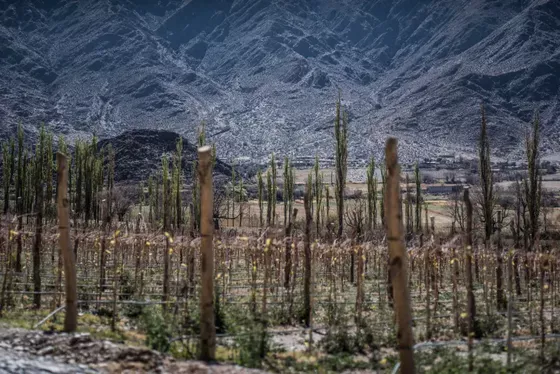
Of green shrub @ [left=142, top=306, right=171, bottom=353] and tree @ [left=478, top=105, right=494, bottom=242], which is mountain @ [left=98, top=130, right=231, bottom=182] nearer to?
tree @ [left=478, top=105, right=494, bottom=242]

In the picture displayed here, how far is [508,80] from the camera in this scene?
179 metres

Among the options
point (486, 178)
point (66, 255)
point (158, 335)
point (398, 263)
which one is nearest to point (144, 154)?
point (486, 178)

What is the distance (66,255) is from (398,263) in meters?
6.07

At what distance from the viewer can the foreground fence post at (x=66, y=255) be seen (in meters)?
10.3

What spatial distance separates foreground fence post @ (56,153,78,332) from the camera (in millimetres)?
10289

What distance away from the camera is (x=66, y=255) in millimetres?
10391

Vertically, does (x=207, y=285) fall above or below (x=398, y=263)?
below

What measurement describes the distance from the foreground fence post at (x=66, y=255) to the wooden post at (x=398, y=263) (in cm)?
588

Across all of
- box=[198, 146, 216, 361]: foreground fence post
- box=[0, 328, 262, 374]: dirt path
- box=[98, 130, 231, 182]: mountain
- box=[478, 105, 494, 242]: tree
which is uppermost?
box=[98, 130, 231, 182]: mountain

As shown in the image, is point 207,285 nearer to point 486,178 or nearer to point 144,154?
point 486,178

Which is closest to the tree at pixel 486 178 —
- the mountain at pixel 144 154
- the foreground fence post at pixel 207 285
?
the foreground fence post at pixel 207 285

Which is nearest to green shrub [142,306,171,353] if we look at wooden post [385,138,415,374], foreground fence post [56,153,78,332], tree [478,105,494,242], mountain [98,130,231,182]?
foreground fence post [56,153,78,332]

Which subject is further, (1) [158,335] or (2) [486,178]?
(2) [486,178]

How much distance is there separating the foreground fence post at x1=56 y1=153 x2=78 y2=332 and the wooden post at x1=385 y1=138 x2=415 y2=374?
588cm
